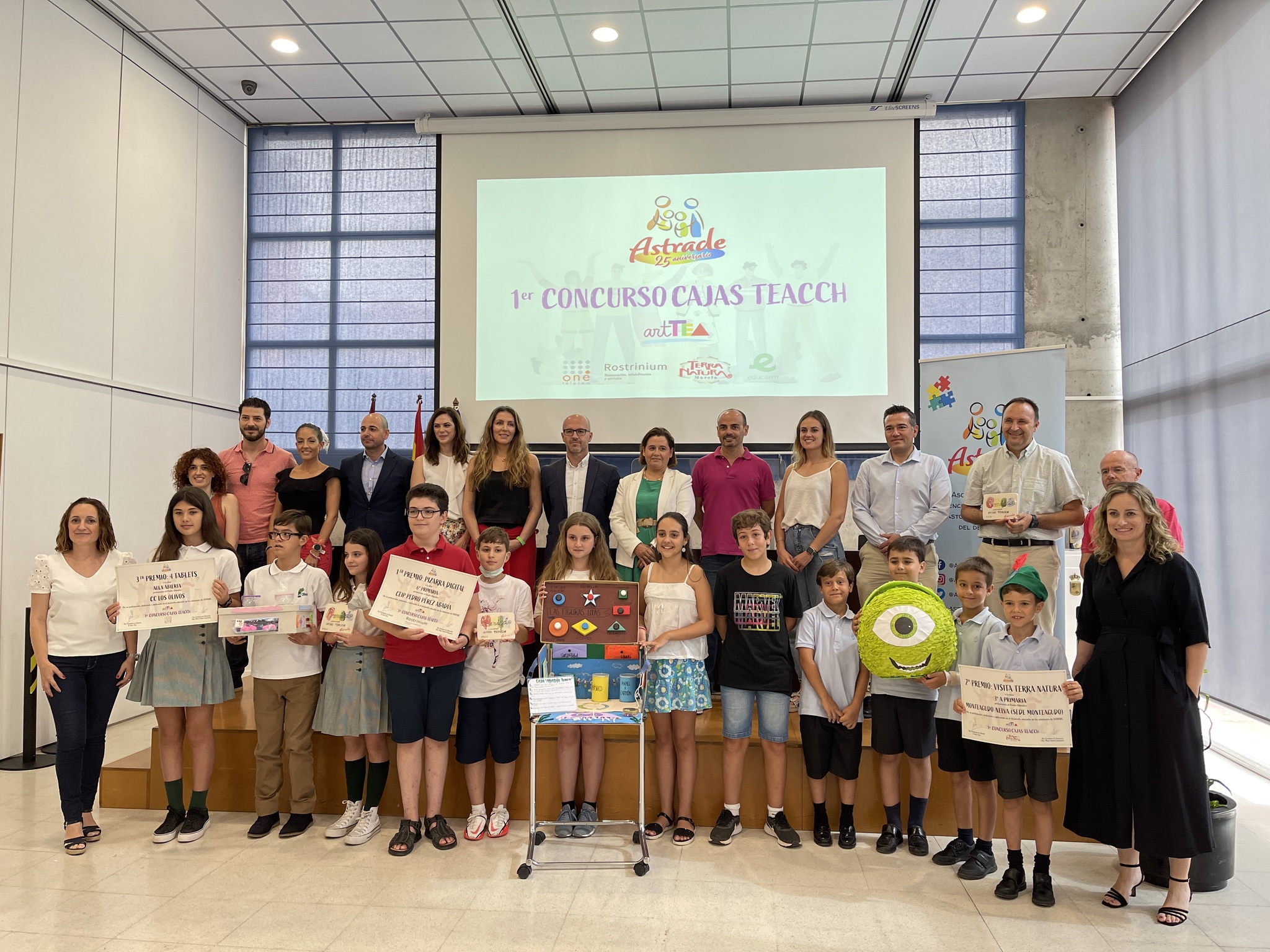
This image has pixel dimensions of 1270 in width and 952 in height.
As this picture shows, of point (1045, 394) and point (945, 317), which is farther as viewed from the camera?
point (945, 317)

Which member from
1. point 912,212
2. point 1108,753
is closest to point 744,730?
point 1108,753

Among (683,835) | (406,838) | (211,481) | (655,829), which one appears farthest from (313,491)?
(683,835)

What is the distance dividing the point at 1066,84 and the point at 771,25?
2.78 metres

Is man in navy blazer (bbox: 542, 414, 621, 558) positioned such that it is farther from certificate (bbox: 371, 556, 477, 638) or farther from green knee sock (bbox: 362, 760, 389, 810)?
green knee sock (bbox: 362, 760, 389, 810)

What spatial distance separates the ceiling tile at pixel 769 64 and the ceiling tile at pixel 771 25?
10 cm

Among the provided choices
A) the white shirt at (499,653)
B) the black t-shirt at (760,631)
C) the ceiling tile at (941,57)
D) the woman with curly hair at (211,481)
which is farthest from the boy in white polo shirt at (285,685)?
the ceiling tile at (941,57)

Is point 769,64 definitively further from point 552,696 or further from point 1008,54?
point 552,696

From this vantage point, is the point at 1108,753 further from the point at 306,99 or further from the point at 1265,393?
the point at 306,99

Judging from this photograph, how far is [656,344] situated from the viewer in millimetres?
6402

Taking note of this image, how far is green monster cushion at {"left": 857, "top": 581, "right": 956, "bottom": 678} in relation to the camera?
305 centimetres

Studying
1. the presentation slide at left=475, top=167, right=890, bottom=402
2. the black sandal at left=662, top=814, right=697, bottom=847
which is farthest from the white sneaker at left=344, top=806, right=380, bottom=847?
the presentation slide at left=475, top=167, right=890, bottom=402

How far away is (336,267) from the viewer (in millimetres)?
7406

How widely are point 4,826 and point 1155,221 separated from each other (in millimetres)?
8285

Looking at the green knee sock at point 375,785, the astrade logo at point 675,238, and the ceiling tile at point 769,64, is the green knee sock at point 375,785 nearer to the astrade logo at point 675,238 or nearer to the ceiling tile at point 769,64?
the astrade logo at point 675,238
